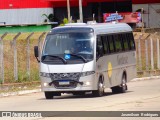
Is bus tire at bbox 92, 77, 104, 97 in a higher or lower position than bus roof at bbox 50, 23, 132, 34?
lower

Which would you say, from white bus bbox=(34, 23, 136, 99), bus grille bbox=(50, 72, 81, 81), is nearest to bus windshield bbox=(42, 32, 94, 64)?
white bus bbox=(34, 23, 136, 99)

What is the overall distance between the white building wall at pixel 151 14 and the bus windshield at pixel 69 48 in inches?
1885

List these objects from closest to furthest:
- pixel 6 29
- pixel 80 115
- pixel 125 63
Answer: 1. pixel 80 115
2. pixel 125 63
3. pixel 6 29

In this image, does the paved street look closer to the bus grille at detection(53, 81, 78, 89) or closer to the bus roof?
the bus grille at detection(53, 81, 78, 89)

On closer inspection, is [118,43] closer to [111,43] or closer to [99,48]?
[111,43]

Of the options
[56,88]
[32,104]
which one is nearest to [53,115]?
[32,104]

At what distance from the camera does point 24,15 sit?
79375mm

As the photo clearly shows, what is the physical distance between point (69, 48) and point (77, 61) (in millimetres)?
610

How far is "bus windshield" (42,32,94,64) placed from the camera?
2683cm

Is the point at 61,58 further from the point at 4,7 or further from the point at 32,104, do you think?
the point at 4,7

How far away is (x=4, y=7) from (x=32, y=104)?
5622cm

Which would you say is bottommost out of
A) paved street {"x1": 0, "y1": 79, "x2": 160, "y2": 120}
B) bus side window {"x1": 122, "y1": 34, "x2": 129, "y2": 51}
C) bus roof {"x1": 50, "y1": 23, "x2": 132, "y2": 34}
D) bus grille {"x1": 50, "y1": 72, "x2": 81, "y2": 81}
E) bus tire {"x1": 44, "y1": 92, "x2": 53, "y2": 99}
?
bus tire {"x1": 44, "y1": 92, "x2": 53, "y2": 99}

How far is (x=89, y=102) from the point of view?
2412cm

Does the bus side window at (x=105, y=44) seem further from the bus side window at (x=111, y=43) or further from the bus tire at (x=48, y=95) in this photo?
the bus tire at (x=48, y=95)
